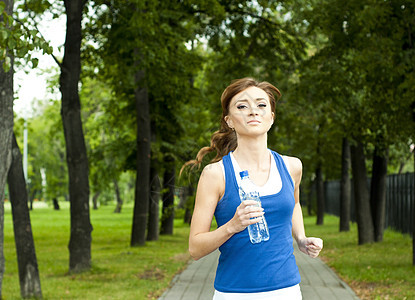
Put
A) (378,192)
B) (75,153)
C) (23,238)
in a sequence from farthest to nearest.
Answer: (378,192)
(75,153)
(23,238)

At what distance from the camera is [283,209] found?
3371mm

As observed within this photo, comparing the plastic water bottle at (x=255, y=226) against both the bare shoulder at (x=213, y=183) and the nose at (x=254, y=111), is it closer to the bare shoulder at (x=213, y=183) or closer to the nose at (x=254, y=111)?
the bare shoulder at (x=213, y=183)

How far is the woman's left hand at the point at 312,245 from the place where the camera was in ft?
11.4

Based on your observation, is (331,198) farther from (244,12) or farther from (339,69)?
(339,69)

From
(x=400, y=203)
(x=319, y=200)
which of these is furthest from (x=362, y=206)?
(x=319, y=200)

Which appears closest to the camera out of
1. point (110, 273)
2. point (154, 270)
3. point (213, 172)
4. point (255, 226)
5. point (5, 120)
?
point (255, 226)

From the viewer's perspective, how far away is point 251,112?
3.56 meters

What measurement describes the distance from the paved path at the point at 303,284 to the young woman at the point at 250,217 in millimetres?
7753

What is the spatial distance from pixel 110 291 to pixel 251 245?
901cm

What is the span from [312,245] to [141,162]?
1864 cm

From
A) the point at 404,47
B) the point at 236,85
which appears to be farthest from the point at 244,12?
the point at 236,85

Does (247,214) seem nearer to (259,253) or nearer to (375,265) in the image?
(259,253)

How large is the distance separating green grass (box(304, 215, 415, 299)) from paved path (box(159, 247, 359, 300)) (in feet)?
0.92

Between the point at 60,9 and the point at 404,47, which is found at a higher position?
the point at 60,9
